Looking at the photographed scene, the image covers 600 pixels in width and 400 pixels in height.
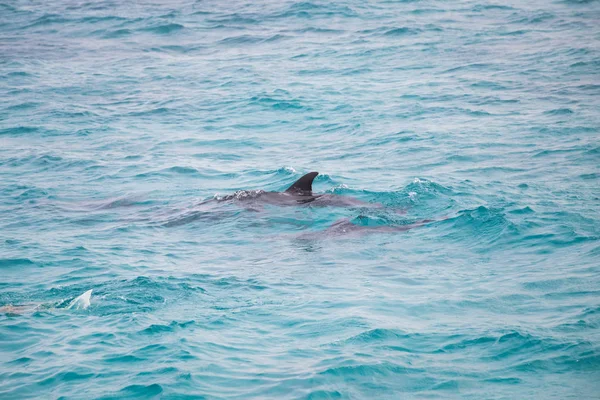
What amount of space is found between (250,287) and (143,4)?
105ft

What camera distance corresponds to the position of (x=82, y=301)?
10945 mm

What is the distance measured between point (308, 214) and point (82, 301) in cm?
550

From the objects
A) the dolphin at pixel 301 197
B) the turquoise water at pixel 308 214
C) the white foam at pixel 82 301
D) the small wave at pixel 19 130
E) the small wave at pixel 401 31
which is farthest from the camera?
the small wave at pixel 401 31

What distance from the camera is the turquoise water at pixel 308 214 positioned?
30.0 ft

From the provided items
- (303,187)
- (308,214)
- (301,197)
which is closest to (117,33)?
(303,187)

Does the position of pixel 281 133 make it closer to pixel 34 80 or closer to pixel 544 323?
pixel 34 80

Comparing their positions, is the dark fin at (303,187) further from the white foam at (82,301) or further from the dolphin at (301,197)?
the white foam at (82,301)

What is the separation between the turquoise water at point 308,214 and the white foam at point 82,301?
66 mm

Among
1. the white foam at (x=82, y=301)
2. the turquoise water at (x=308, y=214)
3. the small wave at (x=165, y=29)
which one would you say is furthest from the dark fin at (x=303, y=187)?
the small wave at (x=165, y=29)

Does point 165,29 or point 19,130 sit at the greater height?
point 165,29

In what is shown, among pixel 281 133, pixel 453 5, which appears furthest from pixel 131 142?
pixel 453 5

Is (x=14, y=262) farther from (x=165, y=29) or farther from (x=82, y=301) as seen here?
(x=165, y=29)

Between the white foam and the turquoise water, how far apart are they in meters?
0.07

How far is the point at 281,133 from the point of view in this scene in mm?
21953
